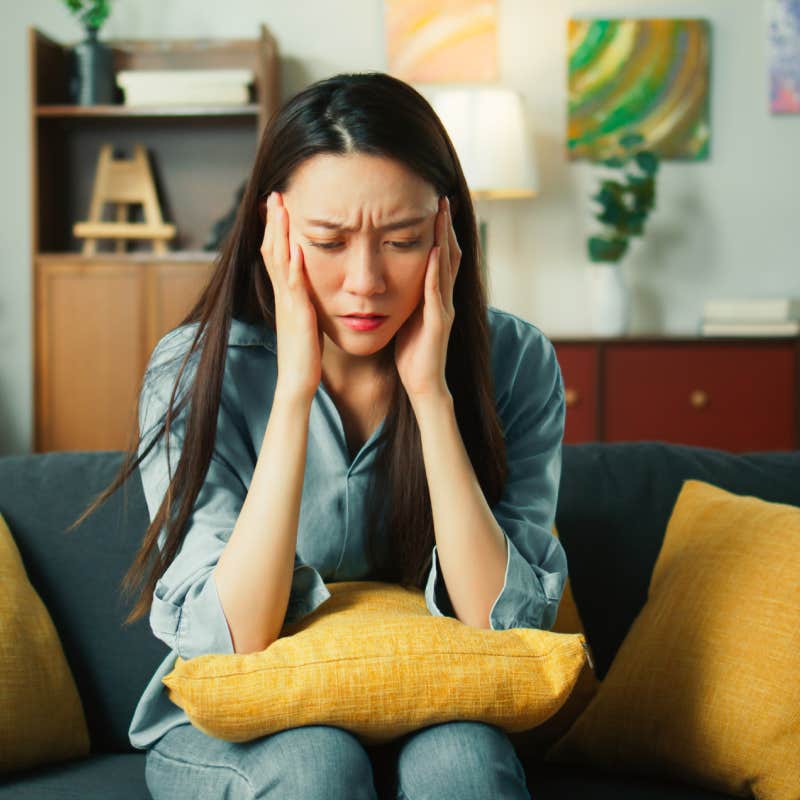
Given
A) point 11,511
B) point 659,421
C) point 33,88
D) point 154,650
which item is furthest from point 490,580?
point 33,88

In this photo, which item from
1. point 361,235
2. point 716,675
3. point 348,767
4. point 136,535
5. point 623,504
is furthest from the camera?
point 623,504

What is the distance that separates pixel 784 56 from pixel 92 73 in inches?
99.2

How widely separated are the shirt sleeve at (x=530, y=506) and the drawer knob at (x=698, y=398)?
2.25 m

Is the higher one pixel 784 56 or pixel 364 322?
pixel 784 56

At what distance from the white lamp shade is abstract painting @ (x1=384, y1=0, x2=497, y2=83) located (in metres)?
0.43

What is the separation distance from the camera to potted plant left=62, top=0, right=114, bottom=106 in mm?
4027

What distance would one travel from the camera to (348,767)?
44.4 inches

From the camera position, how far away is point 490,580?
1359mm

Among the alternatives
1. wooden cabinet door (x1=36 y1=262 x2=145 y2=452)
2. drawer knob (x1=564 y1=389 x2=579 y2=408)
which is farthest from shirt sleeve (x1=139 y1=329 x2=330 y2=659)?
wooden cabinet door (x1=36 y1=262 x2=145 y2=452)

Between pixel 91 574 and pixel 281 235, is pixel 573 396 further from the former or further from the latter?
pixel 281 235

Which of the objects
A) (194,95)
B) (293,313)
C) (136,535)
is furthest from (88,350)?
(293,313)

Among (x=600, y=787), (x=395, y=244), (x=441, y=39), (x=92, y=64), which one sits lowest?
(x=600, y=787)

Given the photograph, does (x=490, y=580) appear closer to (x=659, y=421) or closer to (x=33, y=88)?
(x=659, y=421)

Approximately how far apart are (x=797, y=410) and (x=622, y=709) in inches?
98.7
